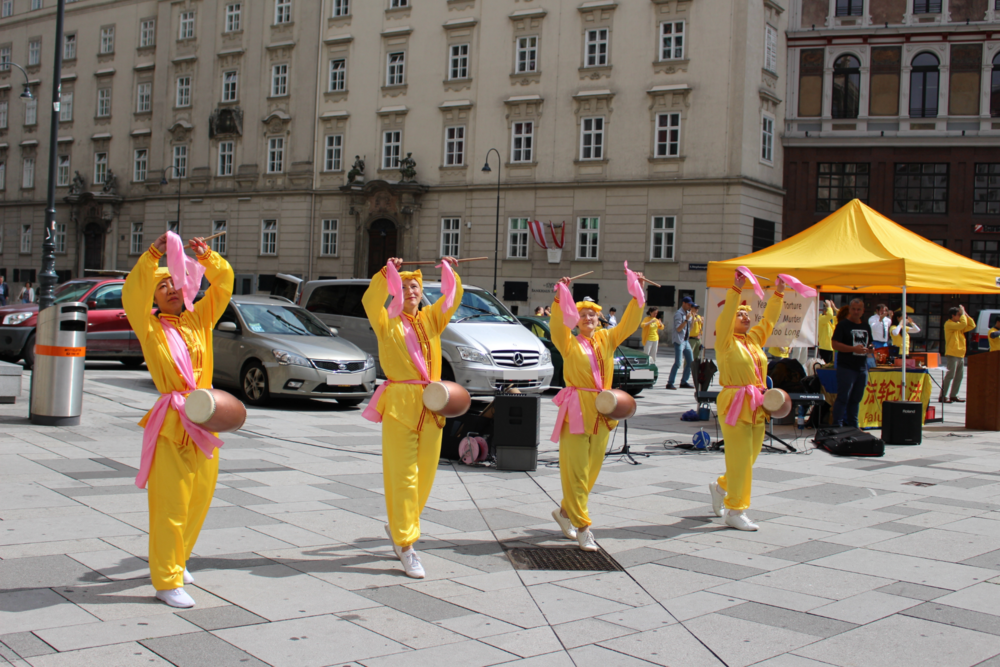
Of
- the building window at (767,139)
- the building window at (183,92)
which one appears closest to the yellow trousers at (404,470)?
the building window at (767,139)

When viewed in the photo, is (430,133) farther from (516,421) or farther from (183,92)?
(516,421)

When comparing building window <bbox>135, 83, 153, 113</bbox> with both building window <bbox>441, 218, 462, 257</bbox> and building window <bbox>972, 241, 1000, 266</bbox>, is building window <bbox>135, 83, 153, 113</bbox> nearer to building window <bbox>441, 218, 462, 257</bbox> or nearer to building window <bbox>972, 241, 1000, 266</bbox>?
building window <bbox>441, 218, 462, 257</bbox>

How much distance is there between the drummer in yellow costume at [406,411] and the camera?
5.38m

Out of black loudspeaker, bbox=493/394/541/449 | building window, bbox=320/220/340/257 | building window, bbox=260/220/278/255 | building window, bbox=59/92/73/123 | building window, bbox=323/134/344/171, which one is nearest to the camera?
black loudspeaker, bbox=493/394/541/449

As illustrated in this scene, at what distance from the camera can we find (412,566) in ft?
17.5

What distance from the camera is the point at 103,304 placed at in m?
16.7

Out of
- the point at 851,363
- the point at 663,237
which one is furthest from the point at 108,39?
the point at 851,363

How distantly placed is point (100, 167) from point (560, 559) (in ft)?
163

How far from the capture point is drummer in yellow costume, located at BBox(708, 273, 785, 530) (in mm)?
6953

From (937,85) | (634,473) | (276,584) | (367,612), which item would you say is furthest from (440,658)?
(937,85)

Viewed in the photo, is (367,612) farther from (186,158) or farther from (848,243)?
(186,158)

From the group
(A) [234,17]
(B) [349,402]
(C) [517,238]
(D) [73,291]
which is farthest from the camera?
(A) [234,17]

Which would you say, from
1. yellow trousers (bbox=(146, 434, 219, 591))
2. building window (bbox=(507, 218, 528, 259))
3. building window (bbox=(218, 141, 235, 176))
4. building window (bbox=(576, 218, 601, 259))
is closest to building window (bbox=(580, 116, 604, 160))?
building window (bbox=(576, 218, 601, 259))

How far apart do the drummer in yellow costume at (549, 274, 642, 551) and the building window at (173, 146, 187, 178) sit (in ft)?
141
